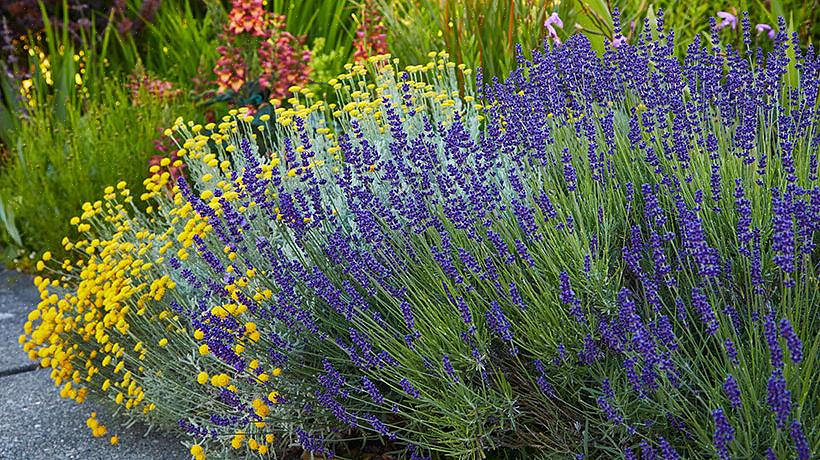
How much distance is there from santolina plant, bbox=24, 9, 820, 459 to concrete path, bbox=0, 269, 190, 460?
335 mm

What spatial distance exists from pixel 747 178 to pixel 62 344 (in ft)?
8.83

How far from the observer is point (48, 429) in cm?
359

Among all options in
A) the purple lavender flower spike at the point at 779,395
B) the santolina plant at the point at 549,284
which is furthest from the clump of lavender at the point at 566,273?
the purple lavender flower spike at the point at 779,395

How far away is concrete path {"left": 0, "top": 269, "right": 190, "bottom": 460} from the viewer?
3322 millimetres

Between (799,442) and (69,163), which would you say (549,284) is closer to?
(799,442)

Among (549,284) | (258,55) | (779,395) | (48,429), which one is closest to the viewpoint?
(779,395)

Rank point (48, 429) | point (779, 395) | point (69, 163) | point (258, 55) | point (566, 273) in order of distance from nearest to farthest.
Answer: point (779, 395), point (566, 273), point (48, 429), point (69, 163), point (258, 55)

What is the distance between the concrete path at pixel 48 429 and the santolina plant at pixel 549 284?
34 centimetres

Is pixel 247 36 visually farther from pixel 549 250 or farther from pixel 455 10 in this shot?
pixel 549 250

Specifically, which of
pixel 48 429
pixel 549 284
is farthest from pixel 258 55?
pixel 549 284

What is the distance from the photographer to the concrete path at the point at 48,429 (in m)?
3.32

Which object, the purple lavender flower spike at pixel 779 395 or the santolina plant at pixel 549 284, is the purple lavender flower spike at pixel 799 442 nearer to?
the purple lavender flower spike at pixel 779 395

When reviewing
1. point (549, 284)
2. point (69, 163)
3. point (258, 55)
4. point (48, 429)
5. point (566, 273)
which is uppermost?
point (566, 273)

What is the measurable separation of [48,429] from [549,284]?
2.31m
